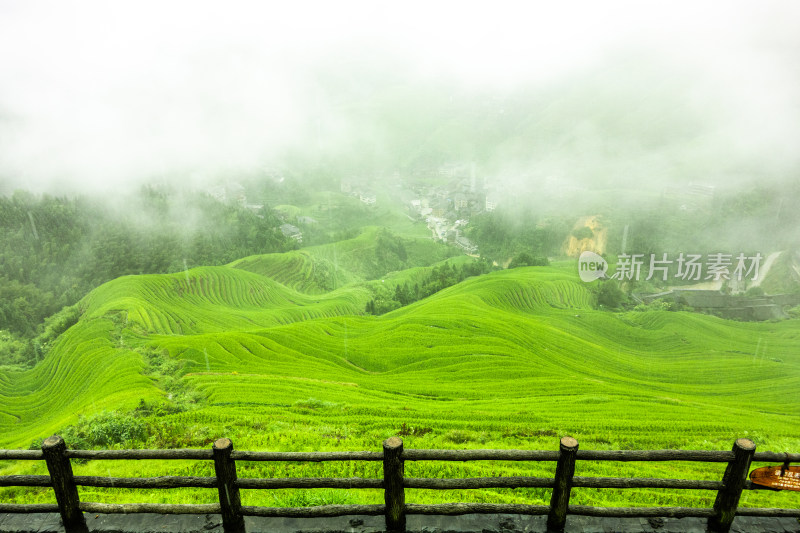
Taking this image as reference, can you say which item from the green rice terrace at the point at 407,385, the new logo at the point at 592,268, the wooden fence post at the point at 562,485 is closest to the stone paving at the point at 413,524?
the wooden fence post at the point at 562,485

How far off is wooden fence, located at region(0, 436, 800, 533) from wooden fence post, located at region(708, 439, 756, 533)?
1cm

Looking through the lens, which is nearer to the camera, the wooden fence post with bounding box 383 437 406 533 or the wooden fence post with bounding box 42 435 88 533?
the wooden fence post with bounding box 383 437 406 533

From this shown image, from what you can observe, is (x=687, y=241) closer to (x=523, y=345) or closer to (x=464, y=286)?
(x=464, y=286)

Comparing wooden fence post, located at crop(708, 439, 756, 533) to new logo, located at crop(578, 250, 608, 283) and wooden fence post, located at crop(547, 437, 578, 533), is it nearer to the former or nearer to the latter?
wooden fence post, located at crop(547, 437, 578, 533)

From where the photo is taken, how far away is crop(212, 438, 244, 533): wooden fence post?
5.24 meters

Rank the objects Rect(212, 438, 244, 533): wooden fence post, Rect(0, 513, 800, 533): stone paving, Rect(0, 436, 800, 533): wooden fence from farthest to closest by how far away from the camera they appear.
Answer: Rect(0, 513, 800, 533): stone paving → Rect(0, 436, 800, 533): wooden fence → Rect(212, 438, 244, 533): wooden fence post

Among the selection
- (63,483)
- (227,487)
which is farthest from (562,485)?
(63,483)

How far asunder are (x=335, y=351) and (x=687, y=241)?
114 meters

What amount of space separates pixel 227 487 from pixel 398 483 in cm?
227

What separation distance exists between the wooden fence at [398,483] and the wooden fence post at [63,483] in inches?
0.5

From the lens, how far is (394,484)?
536cm

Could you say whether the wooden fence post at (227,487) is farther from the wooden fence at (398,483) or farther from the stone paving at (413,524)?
the stone paving at (413,524)

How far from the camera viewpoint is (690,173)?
15200cm

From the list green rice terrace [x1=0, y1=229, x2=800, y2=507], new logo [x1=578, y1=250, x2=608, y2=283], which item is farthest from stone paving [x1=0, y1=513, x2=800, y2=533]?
new logo [x1=578, y1=250, x2=608, y2=283]
